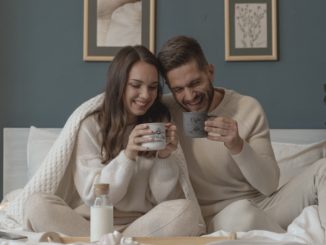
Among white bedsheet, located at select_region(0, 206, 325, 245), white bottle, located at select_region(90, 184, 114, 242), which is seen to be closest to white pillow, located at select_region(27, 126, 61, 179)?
white bedsheet, located at select_region(0, 206, 325, 245)

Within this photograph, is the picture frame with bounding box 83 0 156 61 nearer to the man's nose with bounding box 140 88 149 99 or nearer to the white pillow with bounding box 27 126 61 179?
the white pillow with bounding box 27 126 61 179

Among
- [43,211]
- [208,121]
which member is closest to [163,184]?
[208,121]

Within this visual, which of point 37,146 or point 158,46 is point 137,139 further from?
point 158,46

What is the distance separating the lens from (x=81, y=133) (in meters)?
1.92

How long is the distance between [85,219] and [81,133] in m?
0.30

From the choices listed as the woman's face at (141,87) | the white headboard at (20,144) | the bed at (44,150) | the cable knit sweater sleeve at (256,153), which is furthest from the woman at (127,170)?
the white headboard at (20,144)

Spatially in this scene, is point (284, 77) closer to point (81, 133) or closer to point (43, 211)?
point (81, 133)

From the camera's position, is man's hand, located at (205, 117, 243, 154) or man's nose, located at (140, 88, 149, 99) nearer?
man's hand, located at (205, 117, 243, 154)

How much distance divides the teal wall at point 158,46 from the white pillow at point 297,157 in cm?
38

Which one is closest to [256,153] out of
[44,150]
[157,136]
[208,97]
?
[208,97]

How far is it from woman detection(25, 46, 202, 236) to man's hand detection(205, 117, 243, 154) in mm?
119

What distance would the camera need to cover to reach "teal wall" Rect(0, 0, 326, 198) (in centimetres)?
293

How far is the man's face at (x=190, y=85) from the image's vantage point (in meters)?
1.94

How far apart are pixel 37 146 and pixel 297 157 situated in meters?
1.19
